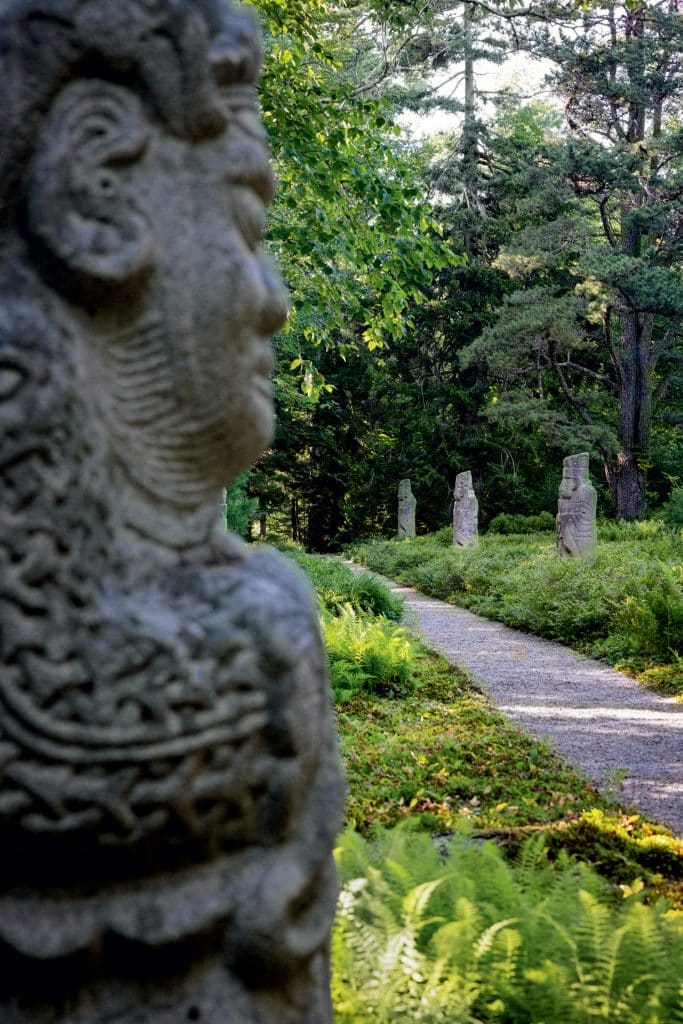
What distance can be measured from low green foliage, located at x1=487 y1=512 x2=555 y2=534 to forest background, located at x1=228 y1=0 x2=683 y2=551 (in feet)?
4.81

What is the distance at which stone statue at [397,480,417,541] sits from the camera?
89.1 feet

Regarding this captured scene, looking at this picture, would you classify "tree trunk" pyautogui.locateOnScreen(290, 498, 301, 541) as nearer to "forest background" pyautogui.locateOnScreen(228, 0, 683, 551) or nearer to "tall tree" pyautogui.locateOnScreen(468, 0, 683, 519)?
"forest background" pyautogui.locateOnScreen(228, 0, 683, 551)

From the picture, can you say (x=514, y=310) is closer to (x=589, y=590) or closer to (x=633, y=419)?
(x=633, y=419)

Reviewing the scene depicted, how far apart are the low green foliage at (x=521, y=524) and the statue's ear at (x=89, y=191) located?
26.3 metres

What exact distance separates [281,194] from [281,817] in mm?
7755

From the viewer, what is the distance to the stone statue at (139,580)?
1.45 m

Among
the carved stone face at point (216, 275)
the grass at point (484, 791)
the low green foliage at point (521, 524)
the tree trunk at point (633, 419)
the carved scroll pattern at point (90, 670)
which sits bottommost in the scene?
the grass at point (484, 791)

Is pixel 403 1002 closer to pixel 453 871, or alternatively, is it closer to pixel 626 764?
pixel 453 871

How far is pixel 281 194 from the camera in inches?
335

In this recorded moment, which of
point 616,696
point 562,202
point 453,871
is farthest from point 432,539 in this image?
Answer: point 453,871

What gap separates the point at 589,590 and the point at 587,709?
4.47 m

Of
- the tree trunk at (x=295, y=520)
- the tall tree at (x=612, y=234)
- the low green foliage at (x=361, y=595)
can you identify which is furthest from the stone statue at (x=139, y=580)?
the tree trunk at (x=295, y=520)

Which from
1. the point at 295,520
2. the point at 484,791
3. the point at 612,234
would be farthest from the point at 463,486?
the point at 484,791

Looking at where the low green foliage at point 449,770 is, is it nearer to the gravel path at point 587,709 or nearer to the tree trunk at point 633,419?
the gravel path at point 587,709
